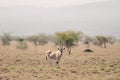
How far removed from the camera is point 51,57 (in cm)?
2452

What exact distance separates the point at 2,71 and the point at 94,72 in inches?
304

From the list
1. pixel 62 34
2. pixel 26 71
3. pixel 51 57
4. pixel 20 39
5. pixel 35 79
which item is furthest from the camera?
pixel 20 39

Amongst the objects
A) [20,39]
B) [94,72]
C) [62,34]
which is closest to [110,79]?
[94,72]

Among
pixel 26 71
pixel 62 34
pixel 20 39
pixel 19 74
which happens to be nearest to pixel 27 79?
pixel 19 74

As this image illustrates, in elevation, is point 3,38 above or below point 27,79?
above

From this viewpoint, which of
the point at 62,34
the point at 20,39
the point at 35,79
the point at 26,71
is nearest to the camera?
the point at 35,79

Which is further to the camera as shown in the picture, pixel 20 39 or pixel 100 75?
pixel 20 39

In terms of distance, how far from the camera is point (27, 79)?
17.6 meters

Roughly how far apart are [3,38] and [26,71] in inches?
2298

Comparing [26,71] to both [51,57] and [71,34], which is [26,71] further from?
[71,34]

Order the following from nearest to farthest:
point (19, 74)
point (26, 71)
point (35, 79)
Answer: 1. point (35, 79)
2. point (19, 74)
3. point (26, 71)

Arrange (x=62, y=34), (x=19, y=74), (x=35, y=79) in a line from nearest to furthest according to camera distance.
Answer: (x=35, y=79)
(x=19, y=74)
(x=62, y=34)

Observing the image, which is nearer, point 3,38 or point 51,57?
point 51,57

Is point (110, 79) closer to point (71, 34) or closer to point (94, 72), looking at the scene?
point (94, 72)
